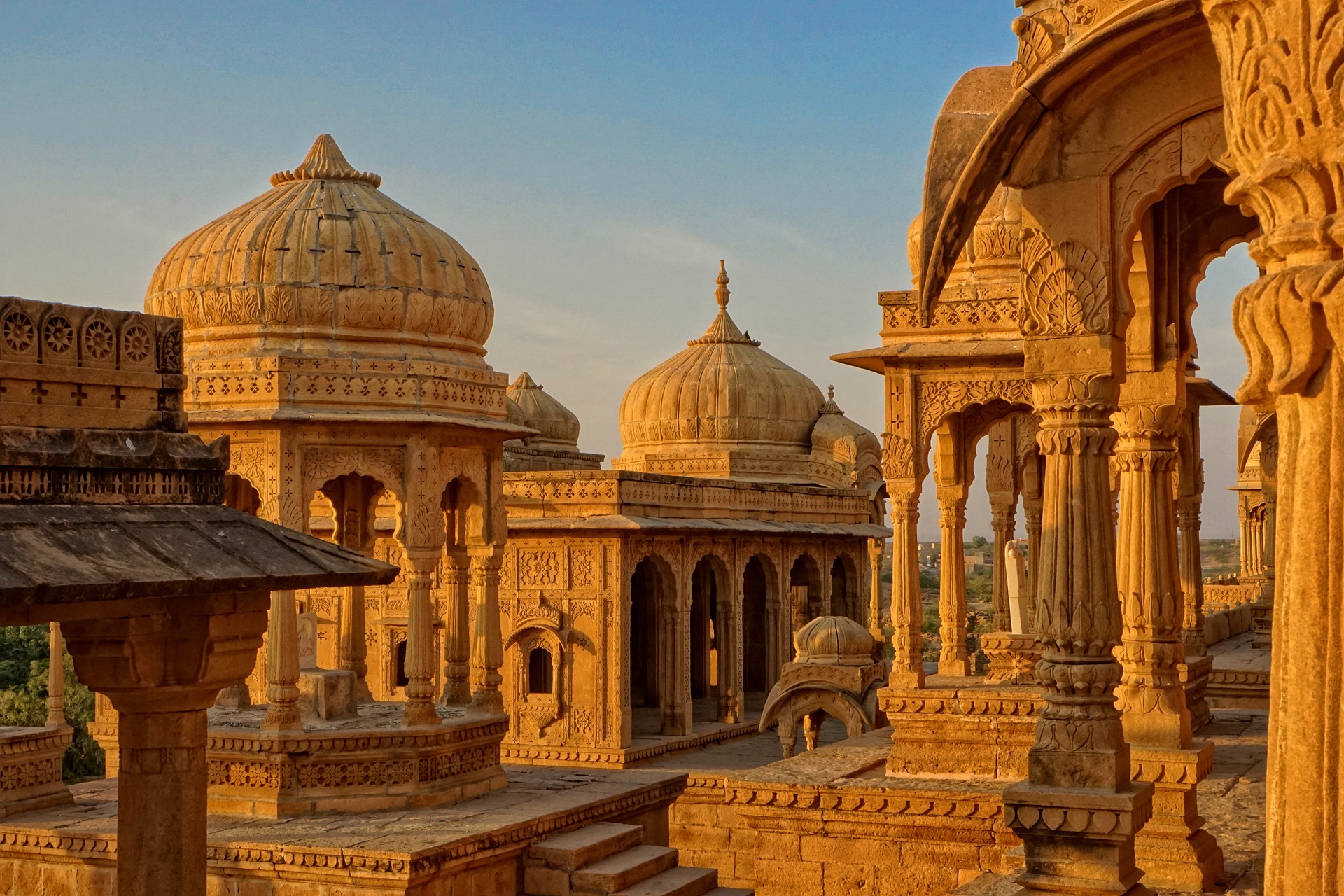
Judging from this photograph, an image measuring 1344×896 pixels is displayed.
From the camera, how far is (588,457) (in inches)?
1106

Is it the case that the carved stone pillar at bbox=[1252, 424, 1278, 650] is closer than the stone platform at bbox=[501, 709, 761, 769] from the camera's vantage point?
Yes

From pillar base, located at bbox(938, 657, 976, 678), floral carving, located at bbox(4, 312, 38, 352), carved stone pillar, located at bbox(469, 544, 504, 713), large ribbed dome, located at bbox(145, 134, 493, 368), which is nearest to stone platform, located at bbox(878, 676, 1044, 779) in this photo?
pillar base, located at bbox(938, 657, 976, 678)

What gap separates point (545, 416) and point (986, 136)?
72.6 ft

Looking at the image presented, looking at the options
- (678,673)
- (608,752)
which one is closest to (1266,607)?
(678,673)

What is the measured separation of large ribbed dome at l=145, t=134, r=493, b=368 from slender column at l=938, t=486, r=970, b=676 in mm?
4643

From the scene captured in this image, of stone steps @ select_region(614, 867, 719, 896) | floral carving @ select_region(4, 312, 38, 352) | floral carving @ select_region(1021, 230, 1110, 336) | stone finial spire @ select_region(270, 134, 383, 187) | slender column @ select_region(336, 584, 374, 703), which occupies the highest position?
stone finial spire @ select_region(270, 134, 383, 187)

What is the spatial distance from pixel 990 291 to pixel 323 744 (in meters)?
6.70


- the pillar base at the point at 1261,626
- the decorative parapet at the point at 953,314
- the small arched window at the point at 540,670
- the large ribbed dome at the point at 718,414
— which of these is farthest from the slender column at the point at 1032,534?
the large ribbed dome at the point at 718,414

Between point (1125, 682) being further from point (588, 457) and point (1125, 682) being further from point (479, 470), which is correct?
point (588, 457)

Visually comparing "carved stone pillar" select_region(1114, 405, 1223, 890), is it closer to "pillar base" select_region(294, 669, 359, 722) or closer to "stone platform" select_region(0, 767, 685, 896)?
"stone platform" select_region(0, 767, 685, 896)

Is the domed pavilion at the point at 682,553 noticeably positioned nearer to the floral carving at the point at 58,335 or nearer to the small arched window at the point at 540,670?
the small arched window at the point at 540,670

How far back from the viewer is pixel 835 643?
1703cm

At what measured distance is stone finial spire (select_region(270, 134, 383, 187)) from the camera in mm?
14742

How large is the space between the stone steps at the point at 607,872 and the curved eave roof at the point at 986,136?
5.84 m
